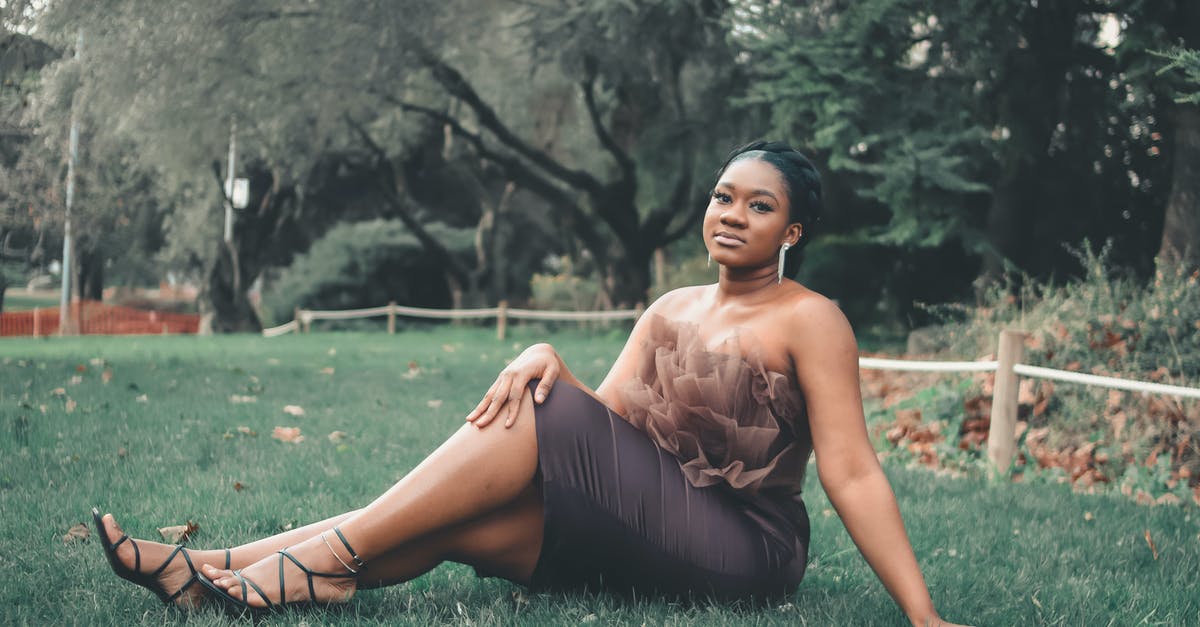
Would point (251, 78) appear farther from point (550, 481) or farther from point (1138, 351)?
point (550, 481)

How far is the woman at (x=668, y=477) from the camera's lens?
2695mm

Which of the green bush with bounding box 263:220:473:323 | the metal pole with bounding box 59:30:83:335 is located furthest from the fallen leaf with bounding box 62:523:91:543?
the green bush with bounding box 263:220:473:323

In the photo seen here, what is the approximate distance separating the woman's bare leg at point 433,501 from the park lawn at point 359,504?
5.1 inches

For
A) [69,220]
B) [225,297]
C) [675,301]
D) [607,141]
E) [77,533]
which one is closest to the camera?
[675,301]

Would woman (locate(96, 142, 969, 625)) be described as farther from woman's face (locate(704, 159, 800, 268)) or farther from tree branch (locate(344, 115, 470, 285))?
tree branch (locate(344, 115, 470, 285))

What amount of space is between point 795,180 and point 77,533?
2817mm

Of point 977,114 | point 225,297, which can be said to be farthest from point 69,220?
point 977,114

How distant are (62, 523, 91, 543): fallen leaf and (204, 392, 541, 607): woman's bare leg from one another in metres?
1.19

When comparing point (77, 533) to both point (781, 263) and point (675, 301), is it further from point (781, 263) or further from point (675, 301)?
point (781, 263)

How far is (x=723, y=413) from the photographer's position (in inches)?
111

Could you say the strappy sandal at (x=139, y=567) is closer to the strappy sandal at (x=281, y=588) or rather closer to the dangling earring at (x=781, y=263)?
the strappy sandal at (x=281, y=588)

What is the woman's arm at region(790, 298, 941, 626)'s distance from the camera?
105 inches

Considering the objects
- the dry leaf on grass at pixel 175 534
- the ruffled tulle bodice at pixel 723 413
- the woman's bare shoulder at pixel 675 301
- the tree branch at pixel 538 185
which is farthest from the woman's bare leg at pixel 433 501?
the tree branch at pixel 538 185

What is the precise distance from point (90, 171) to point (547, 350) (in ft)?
72.2
